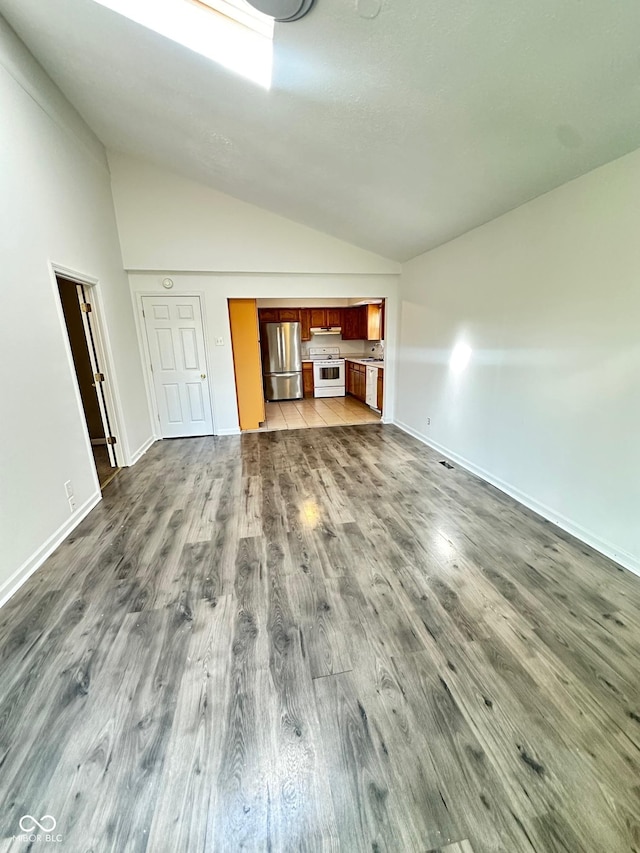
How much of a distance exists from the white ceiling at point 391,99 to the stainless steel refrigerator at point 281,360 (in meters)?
3.37

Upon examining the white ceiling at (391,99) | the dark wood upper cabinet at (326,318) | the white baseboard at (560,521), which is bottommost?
the white baseboard at (560,521)

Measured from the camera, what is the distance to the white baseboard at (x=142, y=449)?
394cm

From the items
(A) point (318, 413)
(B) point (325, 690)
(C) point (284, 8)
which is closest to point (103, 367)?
(C) point (284, 8)

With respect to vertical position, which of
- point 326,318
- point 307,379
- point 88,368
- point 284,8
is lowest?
point 307,379

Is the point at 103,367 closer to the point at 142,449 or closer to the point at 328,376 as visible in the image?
the point at 142,449

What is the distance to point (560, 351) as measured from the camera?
2357 millimetres

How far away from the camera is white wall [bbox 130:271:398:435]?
4438 mm

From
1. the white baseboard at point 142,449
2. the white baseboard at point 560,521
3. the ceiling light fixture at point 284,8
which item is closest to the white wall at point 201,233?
the white baseboard at point 142,449

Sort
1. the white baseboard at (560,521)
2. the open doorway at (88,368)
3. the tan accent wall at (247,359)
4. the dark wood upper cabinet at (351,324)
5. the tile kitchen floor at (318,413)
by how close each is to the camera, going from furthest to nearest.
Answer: the dark wood upper cabinet at (351,324), the tile kitchen floor at (318,413), the tan accent wall at (247,359), the open doorway at (88,368), the white baseboard at (560,521)

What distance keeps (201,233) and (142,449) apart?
280 cm

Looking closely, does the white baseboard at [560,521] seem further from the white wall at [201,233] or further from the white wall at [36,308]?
the white wall at [36,308]

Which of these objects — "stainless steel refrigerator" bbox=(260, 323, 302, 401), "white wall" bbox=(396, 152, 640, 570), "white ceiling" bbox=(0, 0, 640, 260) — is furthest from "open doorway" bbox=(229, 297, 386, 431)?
"white ceiling" bbox=(0, 0, 640, 260)

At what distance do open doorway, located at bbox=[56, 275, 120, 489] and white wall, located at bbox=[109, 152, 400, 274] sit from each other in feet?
2.89

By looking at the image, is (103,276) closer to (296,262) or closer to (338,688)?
(296,262)
